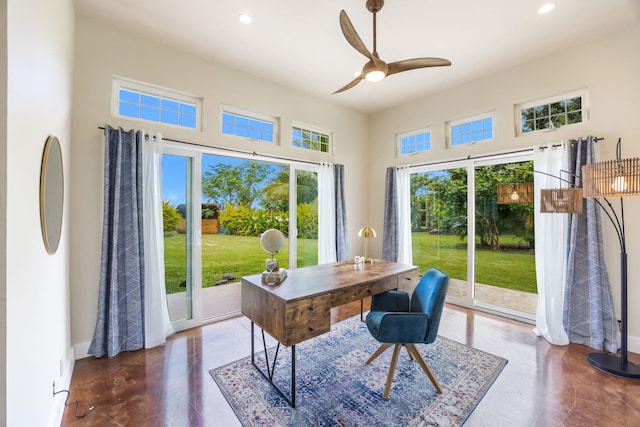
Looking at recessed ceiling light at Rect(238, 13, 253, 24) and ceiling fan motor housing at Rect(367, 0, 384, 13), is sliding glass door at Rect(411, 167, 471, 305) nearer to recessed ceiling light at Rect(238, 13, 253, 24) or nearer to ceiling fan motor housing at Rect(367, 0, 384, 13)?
ceiling fan motor housing at Rect(367, 0, 384, 13)

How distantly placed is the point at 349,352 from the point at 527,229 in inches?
106

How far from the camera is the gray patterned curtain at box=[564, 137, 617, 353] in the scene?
8.80 ft

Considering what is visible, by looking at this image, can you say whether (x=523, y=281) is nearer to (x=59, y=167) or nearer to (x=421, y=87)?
(x=421, y=87)

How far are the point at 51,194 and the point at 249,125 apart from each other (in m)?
2.38

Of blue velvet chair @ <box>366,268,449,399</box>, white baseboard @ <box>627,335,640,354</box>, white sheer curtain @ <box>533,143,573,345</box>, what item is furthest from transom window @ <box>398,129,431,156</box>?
white baseboard @ <box>627,335,640,354</box>

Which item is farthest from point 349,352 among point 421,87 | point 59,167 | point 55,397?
point 421,87

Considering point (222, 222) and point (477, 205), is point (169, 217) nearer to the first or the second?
point (222, 222)

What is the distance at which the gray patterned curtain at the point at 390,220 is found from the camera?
445 cm

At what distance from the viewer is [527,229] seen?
3.45 metres

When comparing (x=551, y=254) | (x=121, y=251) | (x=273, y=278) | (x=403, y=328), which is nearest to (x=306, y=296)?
(x=273, y=278)

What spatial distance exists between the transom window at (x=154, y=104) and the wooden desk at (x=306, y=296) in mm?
2059

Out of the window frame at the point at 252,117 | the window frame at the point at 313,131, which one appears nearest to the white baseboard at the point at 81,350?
the window frame at the point at 252,117

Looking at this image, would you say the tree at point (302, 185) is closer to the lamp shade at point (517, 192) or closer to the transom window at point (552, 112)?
the lamp shade at point (517, 192)

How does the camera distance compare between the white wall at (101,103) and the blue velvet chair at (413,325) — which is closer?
the blue velvet chair at (413,325)
